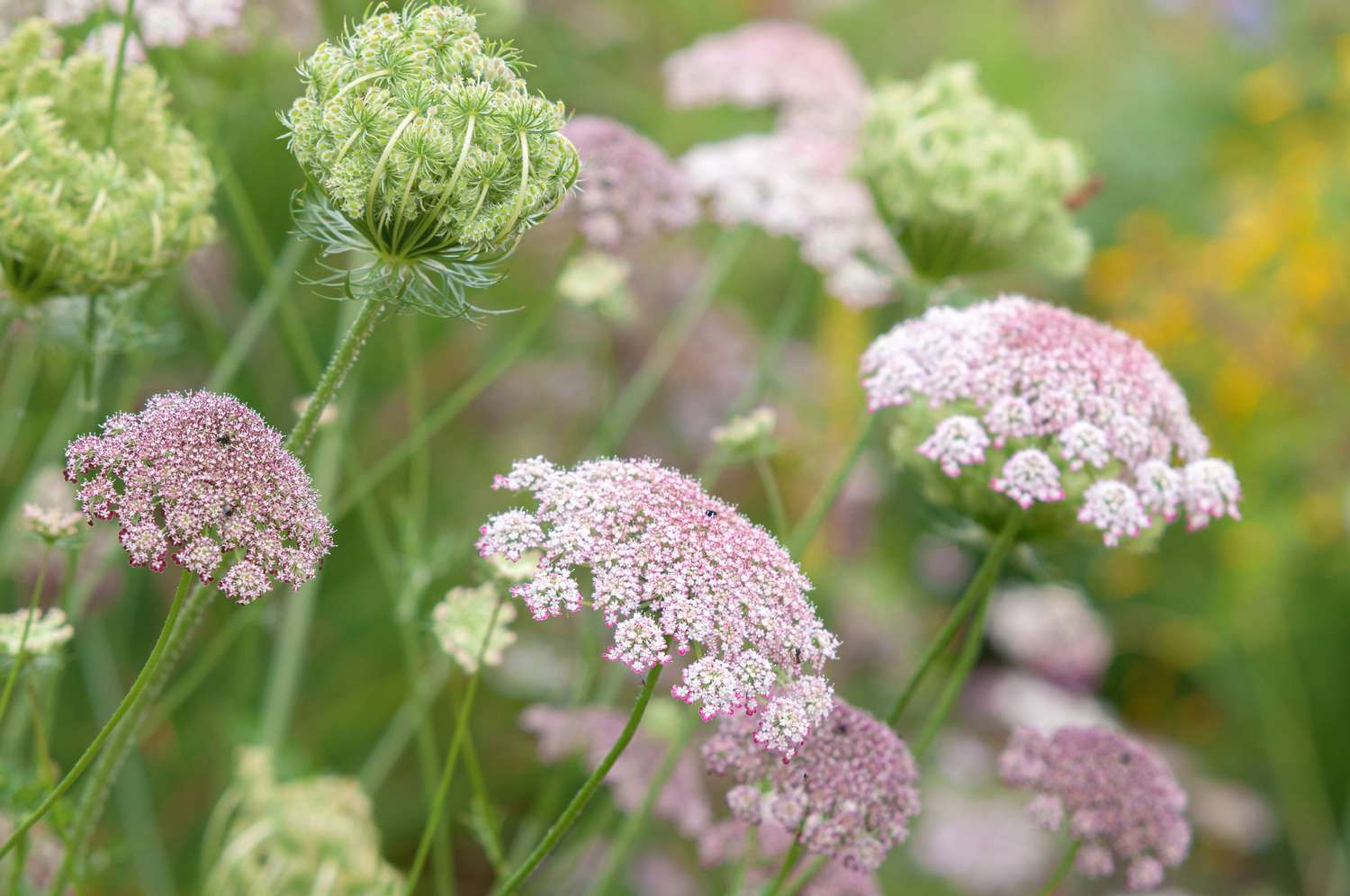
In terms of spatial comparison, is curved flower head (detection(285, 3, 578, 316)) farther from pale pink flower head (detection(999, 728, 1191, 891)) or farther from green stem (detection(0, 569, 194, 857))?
pale pink flower head (detection(999, 728, 1191, 891))

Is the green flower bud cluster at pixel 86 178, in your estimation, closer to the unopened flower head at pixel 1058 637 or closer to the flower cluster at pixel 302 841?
the flower cluster at pixel 302 841

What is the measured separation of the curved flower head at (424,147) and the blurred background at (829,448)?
1401 millimetres

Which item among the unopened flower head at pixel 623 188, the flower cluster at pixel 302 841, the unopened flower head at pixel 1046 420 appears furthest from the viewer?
the unopened flower head at pixel 623 188

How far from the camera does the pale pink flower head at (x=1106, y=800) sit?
5.73 ft

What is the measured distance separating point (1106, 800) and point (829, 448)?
289 cm

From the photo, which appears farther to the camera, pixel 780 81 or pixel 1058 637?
pixel 1058 637

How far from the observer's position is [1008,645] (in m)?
4.77

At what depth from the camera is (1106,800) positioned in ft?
5.77

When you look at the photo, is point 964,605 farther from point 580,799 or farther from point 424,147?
point 424,147

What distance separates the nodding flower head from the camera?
1249mm

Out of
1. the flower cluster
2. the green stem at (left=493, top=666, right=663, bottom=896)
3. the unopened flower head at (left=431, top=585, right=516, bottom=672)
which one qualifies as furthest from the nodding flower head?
the flower cluster

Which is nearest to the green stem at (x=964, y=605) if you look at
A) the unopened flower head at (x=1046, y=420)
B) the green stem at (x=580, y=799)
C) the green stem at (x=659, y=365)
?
the unopened flower head at (x=1046, y=420)

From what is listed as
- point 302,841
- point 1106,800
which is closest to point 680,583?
point 1106,800

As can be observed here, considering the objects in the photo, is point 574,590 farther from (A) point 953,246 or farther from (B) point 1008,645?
(B) point 1008,645
